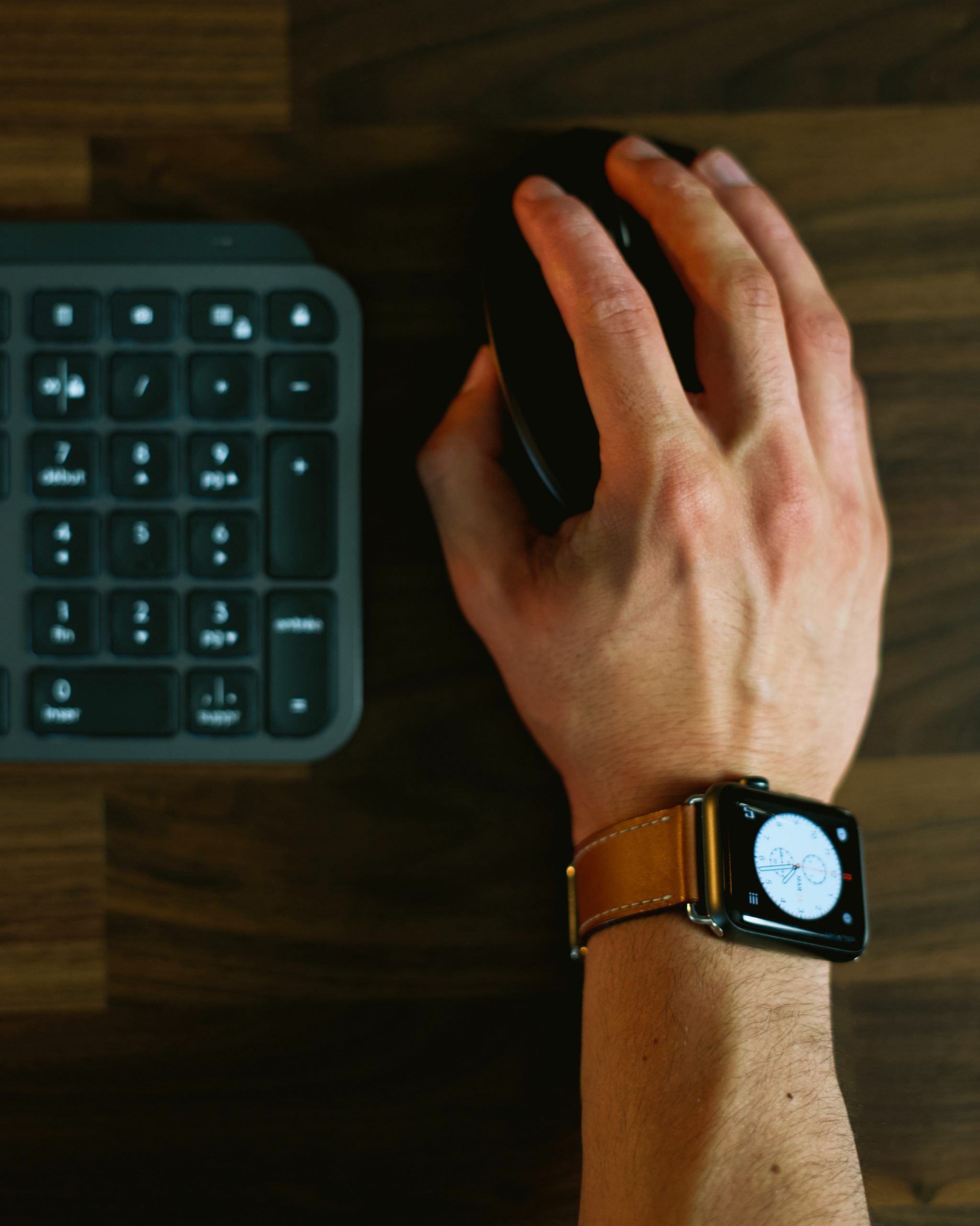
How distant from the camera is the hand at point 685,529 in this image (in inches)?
16.4

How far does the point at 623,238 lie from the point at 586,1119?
0.40 meters

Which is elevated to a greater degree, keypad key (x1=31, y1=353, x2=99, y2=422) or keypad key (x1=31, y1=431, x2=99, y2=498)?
keypad key (x1=31, y1=353, x2=99, y2=422)

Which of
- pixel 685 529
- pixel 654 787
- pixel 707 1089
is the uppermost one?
pixel 685 529

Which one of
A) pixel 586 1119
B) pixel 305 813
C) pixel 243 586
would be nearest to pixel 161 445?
pixel 243 586

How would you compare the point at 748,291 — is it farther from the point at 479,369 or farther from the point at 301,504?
A: the point at 301,504

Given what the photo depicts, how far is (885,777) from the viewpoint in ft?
1.58

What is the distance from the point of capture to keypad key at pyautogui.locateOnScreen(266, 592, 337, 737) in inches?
17.8

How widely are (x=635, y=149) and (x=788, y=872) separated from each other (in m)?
0.35

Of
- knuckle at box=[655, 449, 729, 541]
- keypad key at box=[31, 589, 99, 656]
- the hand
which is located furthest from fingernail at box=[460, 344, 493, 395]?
keypad key at box=[31, 589, 99, 656]

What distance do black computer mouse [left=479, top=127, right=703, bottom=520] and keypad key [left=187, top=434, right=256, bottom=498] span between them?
13 cm

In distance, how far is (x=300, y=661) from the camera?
453 millimetres

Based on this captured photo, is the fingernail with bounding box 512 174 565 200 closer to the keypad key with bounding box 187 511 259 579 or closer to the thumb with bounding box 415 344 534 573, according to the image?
the thumb with bounding box 415 344 534 573

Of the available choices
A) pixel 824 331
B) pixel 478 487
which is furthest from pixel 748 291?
pixel 478 487

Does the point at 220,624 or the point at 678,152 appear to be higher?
the point at 678,152
